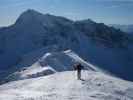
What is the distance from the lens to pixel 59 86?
3650cm

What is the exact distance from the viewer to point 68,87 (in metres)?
35.3

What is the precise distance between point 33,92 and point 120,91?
8126mm

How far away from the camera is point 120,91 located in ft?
110

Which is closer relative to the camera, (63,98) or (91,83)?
(63,98)

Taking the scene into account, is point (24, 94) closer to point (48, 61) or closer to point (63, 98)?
point (63, 98)

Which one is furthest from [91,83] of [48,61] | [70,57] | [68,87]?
[70,57]

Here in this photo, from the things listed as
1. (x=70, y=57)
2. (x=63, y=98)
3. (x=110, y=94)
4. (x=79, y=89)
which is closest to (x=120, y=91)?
(x=110, y=94)

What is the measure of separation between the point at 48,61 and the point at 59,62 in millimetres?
7454

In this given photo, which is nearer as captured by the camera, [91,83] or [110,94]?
[110,94]

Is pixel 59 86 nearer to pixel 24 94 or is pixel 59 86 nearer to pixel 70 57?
pixel 24 94

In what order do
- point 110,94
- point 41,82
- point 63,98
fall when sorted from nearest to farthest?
point 63,98
point 110,94
point 41,82

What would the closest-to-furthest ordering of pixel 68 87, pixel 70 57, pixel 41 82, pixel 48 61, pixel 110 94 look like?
pixel 110 94, pixel 68 87, pixel 41 82, pixel 48 61, pixel 70 57

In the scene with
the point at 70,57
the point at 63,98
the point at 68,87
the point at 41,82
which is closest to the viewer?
the point at 63,98

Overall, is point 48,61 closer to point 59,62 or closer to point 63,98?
point 59,62
